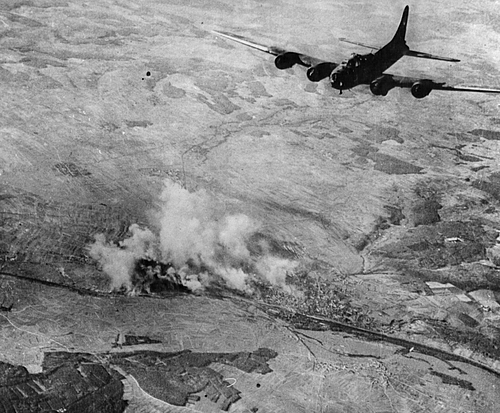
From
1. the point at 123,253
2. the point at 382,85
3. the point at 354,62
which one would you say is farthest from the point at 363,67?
the point at 123,253

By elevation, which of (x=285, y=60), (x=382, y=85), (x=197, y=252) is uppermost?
(x=285, y=60)

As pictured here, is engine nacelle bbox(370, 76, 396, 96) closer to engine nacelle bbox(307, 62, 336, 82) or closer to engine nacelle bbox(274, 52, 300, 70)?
engine nacelle bbox(307, 62, 336, 82)

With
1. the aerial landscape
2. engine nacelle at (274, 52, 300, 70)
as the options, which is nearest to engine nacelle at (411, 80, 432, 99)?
the aerial landscape

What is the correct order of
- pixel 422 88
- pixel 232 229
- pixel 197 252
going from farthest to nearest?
pixel 232 229, pixel 422 88, pixel 197 252

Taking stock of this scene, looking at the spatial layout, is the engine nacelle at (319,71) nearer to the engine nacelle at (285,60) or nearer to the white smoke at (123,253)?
the engine nacelle at (285,60)

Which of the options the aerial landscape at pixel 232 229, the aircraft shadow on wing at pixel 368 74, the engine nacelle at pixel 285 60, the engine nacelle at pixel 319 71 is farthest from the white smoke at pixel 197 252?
the engine nacelle at pixel 285 60

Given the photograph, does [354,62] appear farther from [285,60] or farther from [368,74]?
[285,60]
